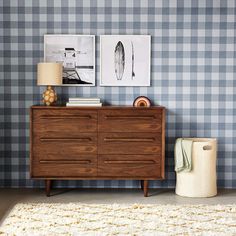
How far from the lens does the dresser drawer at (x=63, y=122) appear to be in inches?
213

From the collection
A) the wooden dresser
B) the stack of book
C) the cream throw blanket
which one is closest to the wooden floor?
the wooden dresser

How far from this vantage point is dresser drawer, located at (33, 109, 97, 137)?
17.8 feet

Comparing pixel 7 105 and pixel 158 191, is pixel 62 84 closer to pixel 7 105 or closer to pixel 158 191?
pixel 7 105

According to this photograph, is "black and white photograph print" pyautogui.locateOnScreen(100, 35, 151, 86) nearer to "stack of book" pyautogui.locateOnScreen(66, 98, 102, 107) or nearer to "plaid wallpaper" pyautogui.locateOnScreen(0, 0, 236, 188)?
"plaid wallpaper" pyautogui.locateOnScreen(0, 0, 236, 188)

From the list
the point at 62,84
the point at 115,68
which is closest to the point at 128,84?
the point at 115,68

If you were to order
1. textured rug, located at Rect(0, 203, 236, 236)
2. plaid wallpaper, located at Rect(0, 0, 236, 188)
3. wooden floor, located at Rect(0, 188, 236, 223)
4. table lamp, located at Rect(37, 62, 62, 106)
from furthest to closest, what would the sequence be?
1. plaid wallpaper, located at Rect(0, 0, 236, 188)
2. table lamp, located at Rect(37, 62, 62, 106)
3. wooden floor, located at Rect(0, 188, 236, 223)
4. textured rug, located at Rect(0, 203, 236, 236)

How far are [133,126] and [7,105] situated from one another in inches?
47.9

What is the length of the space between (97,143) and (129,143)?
0.28 meters

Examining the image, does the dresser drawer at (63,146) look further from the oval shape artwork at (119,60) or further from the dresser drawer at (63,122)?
the oval shape artwork at (119,60)

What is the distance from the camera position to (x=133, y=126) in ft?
17.9

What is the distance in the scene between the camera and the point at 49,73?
554cm

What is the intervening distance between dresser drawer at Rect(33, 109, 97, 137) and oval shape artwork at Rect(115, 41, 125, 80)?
574mm

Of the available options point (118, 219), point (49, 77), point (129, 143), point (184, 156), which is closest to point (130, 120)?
point (129, 143)

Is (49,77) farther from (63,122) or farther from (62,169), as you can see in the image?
(62,169)
